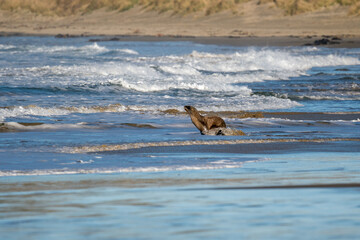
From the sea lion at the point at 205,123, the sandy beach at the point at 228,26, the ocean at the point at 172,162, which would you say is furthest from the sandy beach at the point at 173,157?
the sandy beach at the point at 228,26

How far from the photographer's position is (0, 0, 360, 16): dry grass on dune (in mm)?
70375

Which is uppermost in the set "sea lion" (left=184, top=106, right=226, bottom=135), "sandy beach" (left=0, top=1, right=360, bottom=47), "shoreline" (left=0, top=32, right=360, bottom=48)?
"sandy beach" (left=0, top=1, right=360, bottom=47)

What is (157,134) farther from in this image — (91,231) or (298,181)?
(91,231)

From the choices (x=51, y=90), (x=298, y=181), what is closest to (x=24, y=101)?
(x=51, y=90)

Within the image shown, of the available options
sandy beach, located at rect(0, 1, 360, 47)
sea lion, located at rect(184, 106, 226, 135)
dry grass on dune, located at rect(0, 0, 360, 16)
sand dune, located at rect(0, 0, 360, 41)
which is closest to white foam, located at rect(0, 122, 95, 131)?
sea lion, located at rect(184, 106, 226, 135)

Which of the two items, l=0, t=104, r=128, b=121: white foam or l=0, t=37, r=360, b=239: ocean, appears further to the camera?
l=0, t=104, r=128, b=121: white foam

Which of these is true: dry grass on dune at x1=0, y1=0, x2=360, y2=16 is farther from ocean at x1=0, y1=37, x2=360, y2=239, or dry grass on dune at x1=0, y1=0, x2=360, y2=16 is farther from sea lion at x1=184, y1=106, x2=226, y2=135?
sea lion at x1=184, y1=106, x2=226, y2=135

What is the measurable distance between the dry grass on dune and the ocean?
1938 inches

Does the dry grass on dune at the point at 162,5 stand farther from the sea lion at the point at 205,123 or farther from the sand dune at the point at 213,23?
the sea lion at the point at 205,123

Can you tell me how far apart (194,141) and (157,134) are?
1.15 m

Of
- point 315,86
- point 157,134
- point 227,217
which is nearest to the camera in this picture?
point 227,217

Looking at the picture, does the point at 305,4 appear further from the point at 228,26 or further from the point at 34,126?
the point at 34,126

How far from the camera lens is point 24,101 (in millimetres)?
17641

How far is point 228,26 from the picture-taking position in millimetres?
71312
